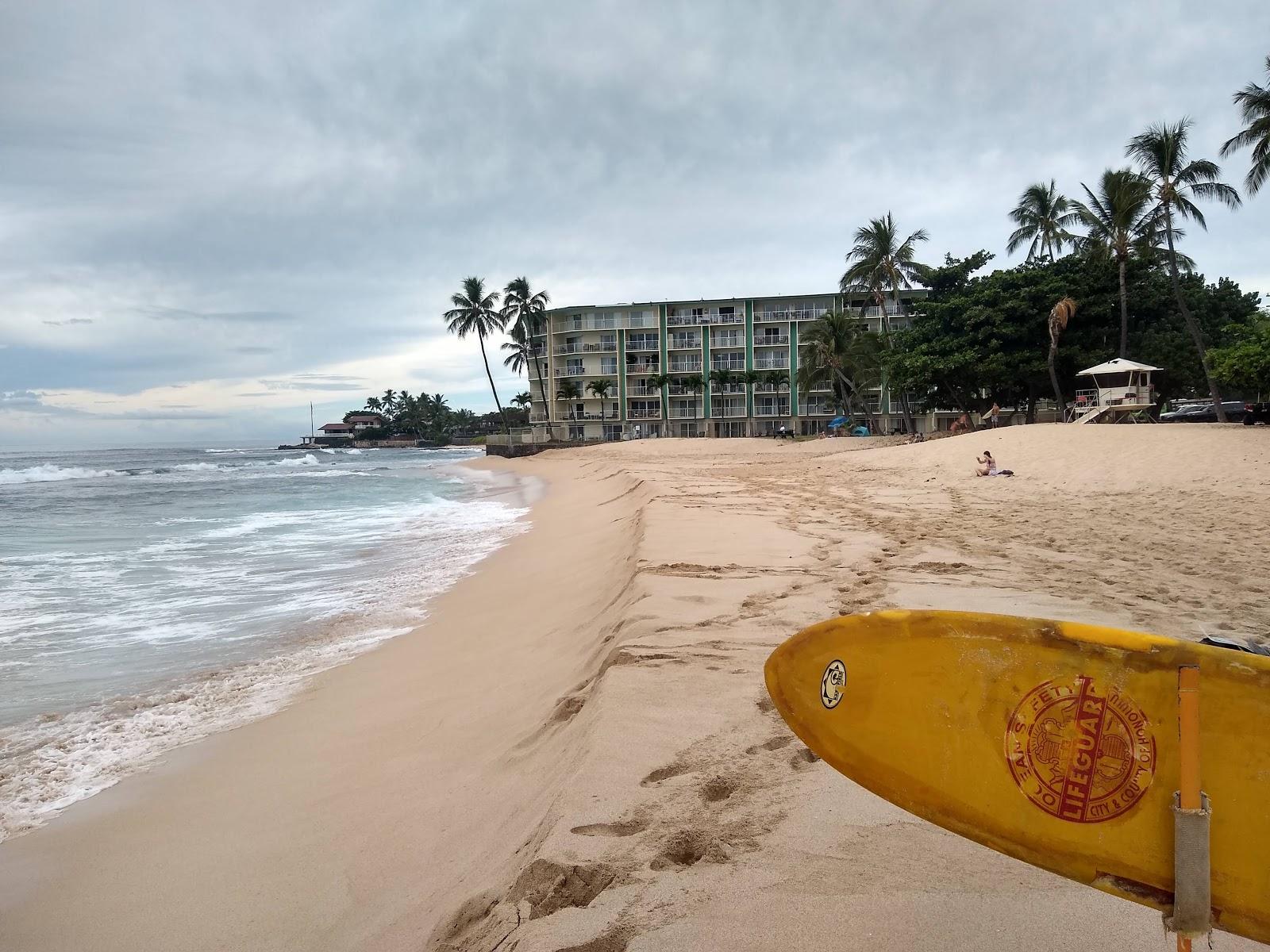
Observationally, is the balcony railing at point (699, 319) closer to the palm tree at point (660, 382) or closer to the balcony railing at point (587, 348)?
the palm tree at point (660, 382)

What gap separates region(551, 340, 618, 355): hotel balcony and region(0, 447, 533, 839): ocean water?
45.5m

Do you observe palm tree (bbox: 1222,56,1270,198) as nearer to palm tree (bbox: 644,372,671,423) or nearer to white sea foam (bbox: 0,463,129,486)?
palm tree (bbox: 644,372,671,423)

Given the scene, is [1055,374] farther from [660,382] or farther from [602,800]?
[660,382]

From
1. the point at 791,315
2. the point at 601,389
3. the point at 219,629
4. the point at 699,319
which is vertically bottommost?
the point at 219,629

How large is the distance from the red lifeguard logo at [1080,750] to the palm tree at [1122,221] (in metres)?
31.1

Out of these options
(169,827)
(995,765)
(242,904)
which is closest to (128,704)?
(169,827)

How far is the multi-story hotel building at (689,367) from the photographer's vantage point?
189 feet

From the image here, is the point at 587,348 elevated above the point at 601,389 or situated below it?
above

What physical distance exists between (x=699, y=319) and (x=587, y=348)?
10.1 metres

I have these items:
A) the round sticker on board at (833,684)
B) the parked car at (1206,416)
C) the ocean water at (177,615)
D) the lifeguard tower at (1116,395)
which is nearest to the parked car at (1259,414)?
the lifeguard tower at (1116,395)

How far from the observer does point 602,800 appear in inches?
94.8

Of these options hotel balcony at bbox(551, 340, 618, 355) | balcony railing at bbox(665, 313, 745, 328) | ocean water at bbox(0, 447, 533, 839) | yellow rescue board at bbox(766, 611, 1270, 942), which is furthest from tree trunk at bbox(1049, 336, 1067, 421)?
hotel balcony at bbox(551, 340, 618, 355)

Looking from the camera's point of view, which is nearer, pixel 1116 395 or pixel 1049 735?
pixel 1049 735

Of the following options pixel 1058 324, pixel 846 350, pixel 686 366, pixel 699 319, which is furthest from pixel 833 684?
pixel 699 319
